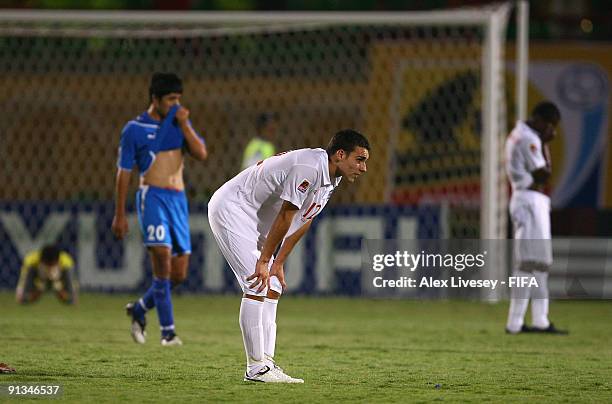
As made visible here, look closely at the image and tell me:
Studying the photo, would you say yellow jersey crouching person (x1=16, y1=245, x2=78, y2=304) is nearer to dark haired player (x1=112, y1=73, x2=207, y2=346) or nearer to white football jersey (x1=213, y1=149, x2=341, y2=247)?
dark haired player (x1=112, y1=73, x2=207, y2=346)

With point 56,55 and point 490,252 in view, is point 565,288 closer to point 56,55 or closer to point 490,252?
point 490,252

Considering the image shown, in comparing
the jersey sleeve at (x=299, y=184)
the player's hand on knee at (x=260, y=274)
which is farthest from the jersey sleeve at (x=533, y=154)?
the player's hand on knee at (x=260, y=274)

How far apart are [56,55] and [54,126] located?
77.6 inches

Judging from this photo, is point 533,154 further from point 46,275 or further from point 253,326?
point 46,275

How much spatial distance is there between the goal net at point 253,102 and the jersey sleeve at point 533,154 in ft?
10.9

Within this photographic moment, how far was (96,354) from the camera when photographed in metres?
7.96

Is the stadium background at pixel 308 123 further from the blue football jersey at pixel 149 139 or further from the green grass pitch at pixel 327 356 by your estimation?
the blue football jersey at pixel 149 139

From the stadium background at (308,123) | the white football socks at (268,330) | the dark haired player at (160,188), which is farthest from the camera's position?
the stadium background at (308,123)

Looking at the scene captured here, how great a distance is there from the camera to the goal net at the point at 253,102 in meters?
13.4

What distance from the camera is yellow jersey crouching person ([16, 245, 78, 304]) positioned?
41.1ft

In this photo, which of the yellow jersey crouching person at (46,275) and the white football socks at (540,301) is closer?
the white football socks at (540,301)

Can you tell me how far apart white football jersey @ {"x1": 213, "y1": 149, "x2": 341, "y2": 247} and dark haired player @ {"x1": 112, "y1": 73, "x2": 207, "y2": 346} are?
6.61 feet

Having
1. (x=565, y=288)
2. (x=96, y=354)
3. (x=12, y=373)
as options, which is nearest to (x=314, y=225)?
(x=565, y=288)

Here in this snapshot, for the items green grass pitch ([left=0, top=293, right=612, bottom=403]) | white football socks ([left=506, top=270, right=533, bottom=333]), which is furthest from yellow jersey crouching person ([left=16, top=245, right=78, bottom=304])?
white football socks ([left=506, top=270, right=533, bottom=333])
